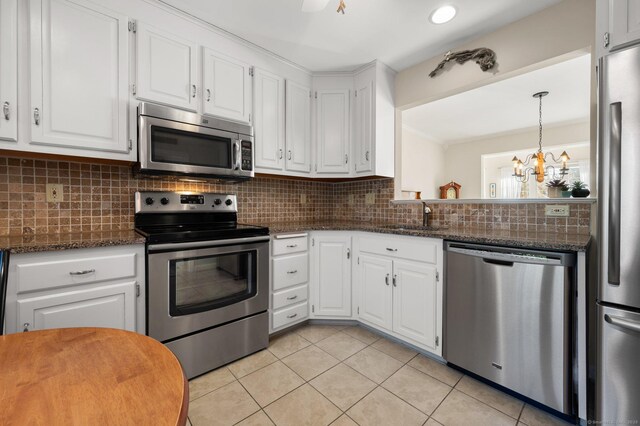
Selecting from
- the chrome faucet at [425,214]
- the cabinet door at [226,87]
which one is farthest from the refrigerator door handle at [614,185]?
the cabinet door at [226,87]

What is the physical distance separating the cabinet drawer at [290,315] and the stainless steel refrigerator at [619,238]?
184 centimetres

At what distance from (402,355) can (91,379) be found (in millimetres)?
1992

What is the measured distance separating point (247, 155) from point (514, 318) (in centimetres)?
208

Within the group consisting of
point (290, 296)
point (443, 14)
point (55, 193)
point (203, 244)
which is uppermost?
point (443, 14)

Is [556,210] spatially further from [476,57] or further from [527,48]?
[476,57]

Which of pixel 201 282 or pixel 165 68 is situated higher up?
pixel 165 68

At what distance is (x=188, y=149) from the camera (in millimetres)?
1960

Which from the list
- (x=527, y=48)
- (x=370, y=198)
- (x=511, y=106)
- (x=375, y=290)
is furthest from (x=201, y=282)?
(x=511, y=106)

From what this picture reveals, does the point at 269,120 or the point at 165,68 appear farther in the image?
the point at 269,120

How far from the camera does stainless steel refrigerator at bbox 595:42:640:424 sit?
1142mm

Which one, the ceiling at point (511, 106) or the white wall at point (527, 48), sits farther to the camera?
the ceiling at point (511, 106)

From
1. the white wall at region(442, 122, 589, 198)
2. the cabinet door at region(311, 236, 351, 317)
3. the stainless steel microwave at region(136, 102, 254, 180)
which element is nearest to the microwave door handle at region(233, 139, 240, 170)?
the stainless steel microwave at region(136, 102, 254, 180)

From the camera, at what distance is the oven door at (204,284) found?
1627 mm

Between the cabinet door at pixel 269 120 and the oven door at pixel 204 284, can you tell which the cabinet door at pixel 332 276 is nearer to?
Result: the oven door at pixel 204 284
